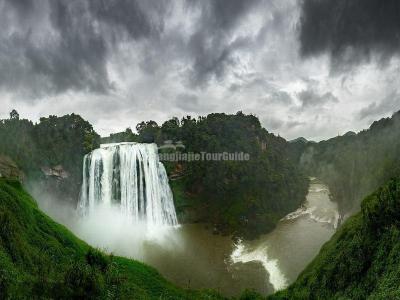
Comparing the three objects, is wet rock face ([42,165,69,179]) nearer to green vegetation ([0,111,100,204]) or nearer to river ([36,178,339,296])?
green vegetation ([0,111,100,204])

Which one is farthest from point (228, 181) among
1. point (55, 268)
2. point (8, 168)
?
point (55, 268)

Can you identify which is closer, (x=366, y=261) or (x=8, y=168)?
(x=366, y=261)

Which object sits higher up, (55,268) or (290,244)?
(55,268)

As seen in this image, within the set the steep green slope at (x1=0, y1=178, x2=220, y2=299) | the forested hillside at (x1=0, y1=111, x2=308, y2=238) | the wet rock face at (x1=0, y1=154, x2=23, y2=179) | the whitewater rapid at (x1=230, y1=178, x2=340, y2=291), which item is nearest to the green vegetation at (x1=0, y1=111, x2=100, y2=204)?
the forested hillside at (x1=0, y1=111, x2=308, y2=238)

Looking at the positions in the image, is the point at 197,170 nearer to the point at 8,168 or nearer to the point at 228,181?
the point at 228,181

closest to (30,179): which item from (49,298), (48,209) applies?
(48,209)

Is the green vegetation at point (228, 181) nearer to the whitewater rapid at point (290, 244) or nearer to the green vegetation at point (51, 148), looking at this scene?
the whitewater rapid at point (290, 244)
